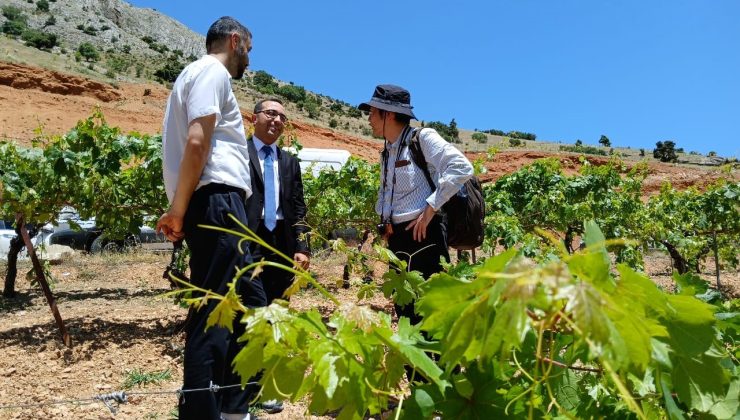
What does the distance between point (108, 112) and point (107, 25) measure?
95.5 feet

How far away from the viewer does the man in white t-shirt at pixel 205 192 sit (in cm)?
204

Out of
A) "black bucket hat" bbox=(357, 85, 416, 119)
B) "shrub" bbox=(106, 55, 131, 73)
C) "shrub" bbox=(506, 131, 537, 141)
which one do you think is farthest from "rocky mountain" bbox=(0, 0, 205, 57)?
"black bucket hat" bbox=(357, 85, 416, 119)

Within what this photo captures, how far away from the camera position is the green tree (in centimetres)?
4172

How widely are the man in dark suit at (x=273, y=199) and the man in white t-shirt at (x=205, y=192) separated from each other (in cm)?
88

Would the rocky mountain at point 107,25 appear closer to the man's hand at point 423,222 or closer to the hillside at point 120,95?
the hillside at point 120,95

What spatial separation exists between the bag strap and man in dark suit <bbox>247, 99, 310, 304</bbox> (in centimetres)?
74

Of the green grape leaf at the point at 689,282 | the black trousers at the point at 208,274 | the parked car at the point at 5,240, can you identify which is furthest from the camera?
the parked car at the point at 5,240

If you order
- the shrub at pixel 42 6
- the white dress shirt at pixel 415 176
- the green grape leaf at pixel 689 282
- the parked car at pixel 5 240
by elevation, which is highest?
the shrub at pixel 42 6

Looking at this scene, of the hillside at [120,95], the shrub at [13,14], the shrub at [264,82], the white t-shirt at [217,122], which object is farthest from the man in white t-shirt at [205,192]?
the shrub at [13,14]

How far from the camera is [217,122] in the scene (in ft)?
7.18

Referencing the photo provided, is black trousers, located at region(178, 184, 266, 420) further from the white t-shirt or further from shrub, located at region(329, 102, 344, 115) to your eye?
shrub, located at region(329, 102, 344, 115)

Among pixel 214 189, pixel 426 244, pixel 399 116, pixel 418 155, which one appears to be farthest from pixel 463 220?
pixel 214 189

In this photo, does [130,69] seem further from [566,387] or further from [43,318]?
[566,387]

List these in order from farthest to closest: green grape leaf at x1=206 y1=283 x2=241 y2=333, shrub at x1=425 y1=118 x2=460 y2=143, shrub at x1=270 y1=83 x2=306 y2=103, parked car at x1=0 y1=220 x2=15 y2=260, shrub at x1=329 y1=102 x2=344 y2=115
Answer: shrub at x1=329 y1=102 x2=344 y2=115 < shrub at x1=270 y1=83 x2=306 y2=103 < shrub at x1=425 y1=118 x2=460 y2=143 < parked car at x1=0 y1=220 x2=15 y2=260 < green grape leaf at x1=206 y1=283 x2=241 y2=333
